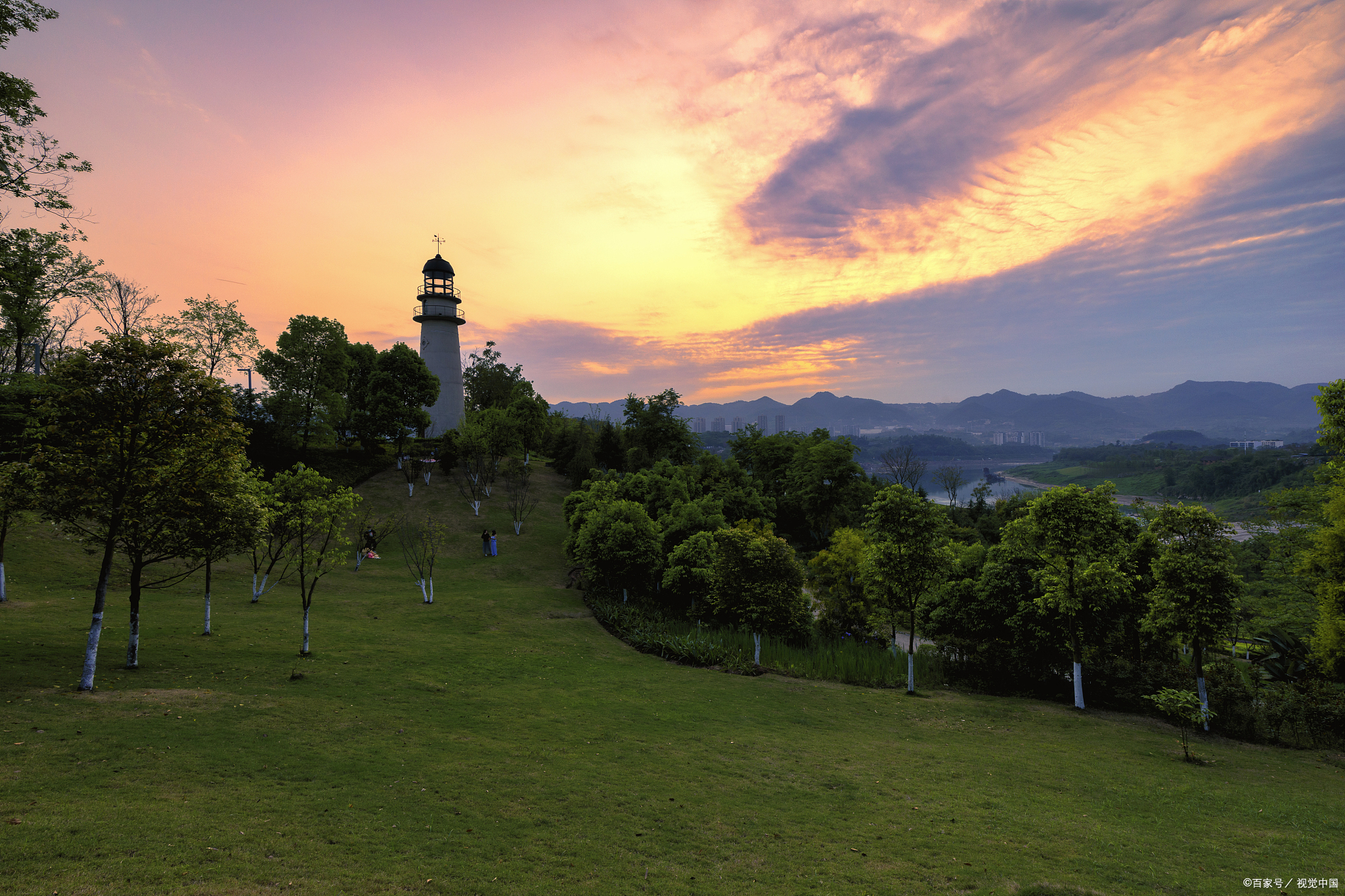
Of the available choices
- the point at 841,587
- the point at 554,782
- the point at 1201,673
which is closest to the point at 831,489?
the point at 841,587

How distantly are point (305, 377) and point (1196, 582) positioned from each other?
58256 millimetres

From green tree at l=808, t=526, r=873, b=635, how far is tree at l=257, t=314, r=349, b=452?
42.8m

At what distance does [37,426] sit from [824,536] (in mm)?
54392

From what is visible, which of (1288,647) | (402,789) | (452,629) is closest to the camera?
(402,789)

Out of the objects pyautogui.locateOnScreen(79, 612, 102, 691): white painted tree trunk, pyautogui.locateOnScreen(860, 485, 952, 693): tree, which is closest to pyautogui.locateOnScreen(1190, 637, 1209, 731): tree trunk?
pyautogui.locateOnScreen(860, 485, 952, 693): tree

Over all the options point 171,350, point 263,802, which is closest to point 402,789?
point 263,802

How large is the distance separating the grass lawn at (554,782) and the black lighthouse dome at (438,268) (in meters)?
41.5

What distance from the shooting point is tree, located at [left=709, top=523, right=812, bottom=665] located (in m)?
25.2

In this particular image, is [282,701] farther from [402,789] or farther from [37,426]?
[37,426]

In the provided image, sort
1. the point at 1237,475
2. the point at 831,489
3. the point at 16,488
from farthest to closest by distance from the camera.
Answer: the point at 1237,475 < the point at 831,489 < the point at 16,488

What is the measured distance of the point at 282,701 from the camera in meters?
14.0

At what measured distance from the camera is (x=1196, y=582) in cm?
1753

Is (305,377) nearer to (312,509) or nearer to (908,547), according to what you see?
(312,509)

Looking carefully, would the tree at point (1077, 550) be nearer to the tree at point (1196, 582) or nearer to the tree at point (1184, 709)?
the tree at point (1196, 582)
